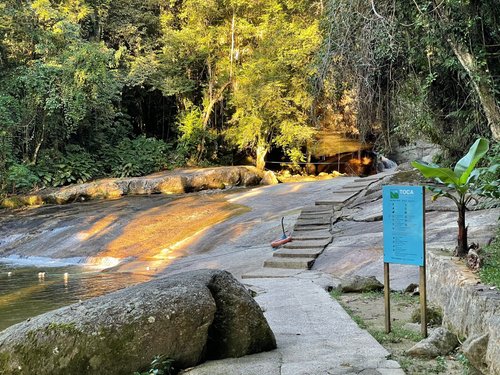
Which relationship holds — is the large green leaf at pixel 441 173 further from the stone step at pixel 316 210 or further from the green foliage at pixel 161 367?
the stone step at pixel 316 210

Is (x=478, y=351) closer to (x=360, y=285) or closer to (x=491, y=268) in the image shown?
(x=491, y=268)

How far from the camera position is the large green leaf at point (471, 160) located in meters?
5.59

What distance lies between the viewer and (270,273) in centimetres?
998

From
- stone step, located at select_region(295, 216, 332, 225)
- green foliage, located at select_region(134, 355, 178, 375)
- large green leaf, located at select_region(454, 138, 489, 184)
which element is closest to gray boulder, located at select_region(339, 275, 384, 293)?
large green leaf, located at select_region(454, 138, 489, 184)

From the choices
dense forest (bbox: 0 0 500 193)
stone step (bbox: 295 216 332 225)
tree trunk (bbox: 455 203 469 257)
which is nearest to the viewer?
tree trunk (bbox: 455 203 469 257)

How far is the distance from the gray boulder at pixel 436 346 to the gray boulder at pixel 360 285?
3.17 meters

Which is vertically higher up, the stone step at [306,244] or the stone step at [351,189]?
the stone step at [351,189]

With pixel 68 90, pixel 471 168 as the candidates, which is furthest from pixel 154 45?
pixel 471 168

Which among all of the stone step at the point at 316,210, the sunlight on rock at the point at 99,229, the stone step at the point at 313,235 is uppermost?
the stone step at the point at 316,210

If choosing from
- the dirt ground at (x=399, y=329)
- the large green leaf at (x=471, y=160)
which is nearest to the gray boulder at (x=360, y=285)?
the dirt ground at (x=399, y=329)

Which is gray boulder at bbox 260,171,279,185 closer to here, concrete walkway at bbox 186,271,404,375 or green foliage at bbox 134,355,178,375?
concrete walkway at bbox 186,271,404,375

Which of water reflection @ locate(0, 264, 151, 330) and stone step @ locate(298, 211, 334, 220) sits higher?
stone step @ locate(298, 211, 334, 220)

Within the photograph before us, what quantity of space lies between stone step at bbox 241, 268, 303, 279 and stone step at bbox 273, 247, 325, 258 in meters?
0.59

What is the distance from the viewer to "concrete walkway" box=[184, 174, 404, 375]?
4.00 metres
